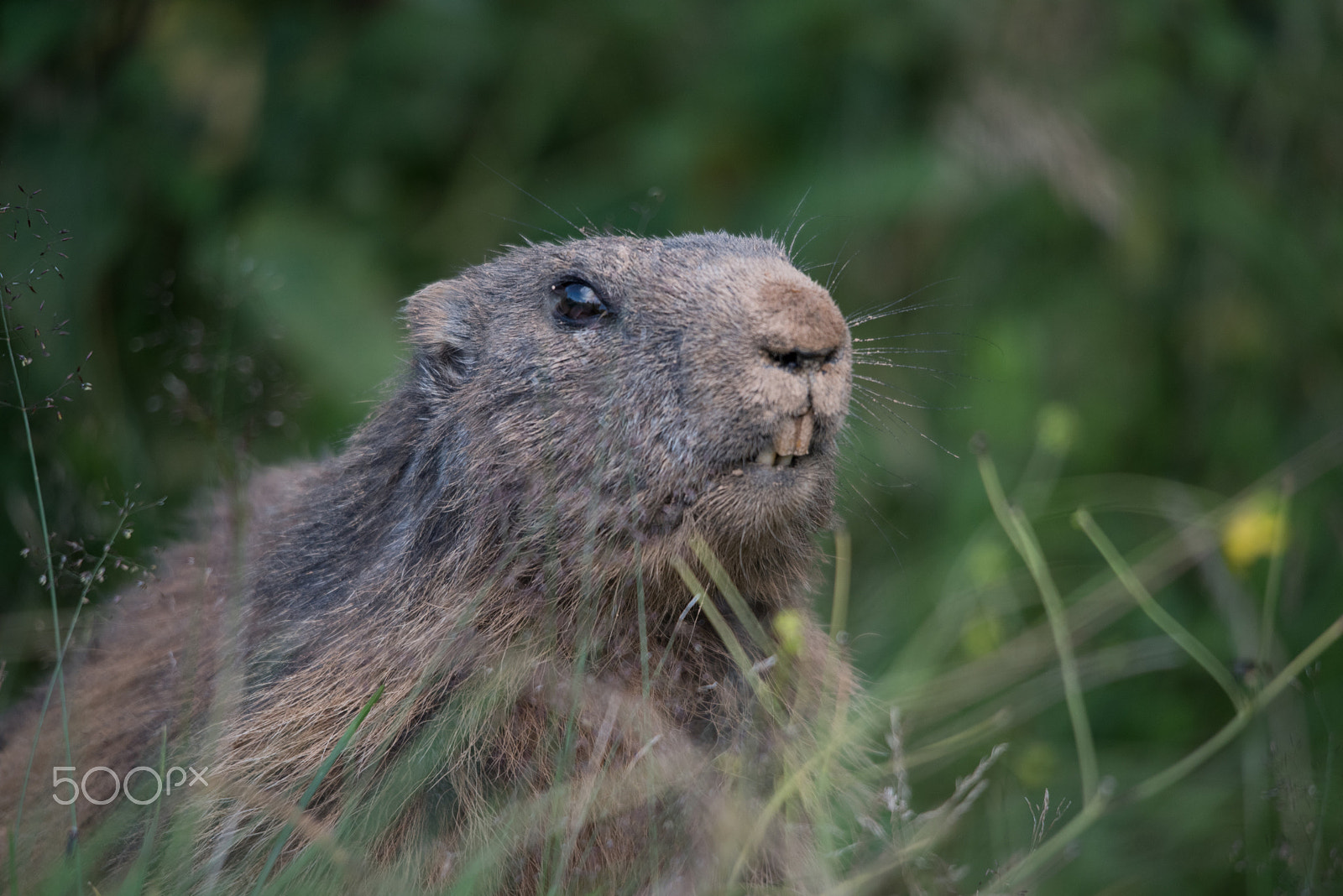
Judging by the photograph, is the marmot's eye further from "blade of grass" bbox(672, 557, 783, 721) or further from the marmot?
"blade of grass" bbox(672, 557, 783, 721)

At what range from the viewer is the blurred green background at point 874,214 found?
5488 mm

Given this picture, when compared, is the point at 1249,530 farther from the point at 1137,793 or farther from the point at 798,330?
the point at 798,330

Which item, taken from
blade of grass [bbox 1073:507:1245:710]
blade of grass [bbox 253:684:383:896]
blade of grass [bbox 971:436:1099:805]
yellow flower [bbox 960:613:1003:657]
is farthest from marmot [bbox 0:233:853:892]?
yellow flower [bbox 960:613:1003:657]

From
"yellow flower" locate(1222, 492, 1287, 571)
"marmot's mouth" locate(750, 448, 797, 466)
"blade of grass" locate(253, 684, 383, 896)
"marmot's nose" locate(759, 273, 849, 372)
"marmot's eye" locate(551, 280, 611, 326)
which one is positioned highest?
"marmot's nose" locate(759, 273, 849, 372)

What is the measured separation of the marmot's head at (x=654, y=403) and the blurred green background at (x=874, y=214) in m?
1.96

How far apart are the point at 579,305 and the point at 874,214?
3.04 metres

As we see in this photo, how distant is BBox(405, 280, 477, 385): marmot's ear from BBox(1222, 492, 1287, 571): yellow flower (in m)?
2.88

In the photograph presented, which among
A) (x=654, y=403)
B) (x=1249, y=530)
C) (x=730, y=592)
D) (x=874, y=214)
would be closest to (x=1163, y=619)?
(x=1249, y=530)

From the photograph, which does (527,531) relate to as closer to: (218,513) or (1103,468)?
(218,513)

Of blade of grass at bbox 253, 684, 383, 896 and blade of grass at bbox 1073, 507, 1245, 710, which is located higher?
blade of grass at bbox 1073, 507, 1245, 710

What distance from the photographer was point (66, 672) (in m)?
3.93

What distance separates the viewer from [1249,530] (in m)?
4.37

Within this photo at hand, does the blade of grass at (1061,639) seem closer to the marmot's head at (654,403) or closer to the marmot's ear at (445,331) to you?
the marmot's head at (654,403)

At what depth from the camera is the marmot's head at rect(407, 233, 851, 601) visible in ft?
9.69
